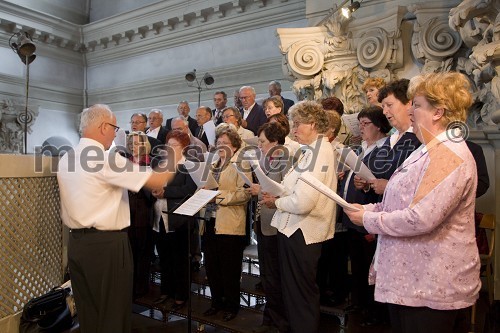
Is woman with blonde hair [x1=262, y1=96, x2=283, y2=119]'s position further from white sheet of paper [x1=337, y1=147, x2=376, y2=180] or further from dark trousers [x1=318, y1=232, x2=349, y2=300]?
white sheet of paper [x1=337, y1=147, x2=376, y2=180]

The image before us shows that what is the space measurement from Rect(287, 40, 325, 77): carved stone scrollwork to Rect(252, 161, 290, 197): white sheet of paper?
2.68 metres

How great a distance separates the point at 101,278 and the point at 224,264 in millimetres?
1076

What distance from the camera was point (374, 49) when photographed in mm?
4539

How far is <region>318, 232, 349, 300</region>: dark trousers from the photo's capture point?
342 cm

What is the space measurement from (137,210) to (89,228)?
1251 millimetres

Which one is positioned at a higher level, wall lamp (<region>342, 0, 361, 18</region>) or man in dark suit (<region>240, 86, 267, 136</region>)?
wall lamp (<region>342, 0, 361, 18</region>)

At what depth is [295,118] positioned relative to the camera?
2.69 metres

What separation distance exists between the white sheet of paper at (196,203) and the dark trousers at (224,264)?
2.18 ft

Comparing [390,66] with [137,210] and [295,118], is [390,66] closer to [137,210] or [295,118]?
[295,118]

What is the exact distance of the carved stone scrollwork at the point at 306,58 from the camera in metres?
4.98

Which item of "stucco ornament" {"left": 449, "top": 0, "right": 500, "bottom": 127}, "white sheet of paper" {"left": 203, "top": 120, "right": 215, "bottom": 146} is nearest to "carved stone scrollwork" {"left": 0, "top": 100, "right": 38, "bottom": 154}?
"white sheet of paper" {"left": 203, "top": 120, "right": 215, "bottom": 146}

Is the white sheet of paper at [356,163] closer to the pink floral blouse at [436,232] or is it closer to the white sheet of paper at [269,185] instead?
the white sheet of paper at [269,185]

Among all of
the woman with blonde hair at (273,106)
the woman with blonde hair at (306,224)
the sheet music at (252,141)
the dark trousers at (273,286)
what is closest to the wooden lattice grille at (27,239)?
the sheet music at (252,141)

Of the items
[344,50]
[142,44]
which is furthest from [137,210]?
[142,44]
